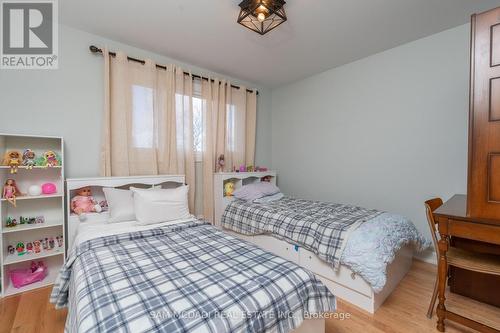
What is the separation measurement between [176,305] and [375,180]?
111 inches

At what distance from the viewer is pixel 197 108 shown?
3.15 meters

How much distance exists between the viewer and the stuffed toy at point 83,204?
2.20m

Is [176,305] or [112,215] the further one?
[112,215]

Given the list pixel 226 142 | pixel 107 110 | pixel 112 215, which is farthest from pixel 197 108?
pixel 112 215

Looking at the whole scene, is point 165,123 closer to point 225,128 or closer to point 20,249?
point 225,128

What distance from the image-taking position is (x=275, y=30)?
2.33m

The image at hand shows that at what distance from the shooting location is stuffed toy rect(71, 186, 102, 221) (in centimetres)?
220

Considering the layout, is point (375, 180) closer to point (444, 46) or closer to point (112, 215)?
point (444, 46)

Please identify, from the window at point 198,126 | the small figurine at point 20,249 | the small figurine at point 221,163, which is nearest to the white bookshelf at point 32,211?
the small figurine at point 20,249

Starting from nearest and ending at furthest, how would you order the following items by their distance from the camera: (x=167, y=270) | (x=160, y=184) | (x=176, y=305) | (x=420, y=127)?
(x=176, y=305)
(x=167, y=270)
(x=420, y=127)
(x=160, y=184)

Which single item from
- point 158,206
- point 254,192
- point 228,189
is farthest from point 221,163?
point 158,206

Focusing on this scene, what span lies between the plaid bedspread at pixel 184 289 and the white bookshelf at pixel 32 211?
88 centimetres

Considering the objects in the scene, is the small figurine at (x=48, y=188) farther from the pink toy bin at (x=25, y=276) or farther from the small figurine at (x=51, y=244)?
the pink toy bin at (x=25, y=276)

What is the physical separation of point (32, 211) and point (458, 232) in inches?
139
